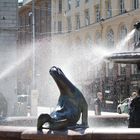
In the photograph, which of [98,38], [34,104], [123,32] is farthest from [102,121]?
[98,38]

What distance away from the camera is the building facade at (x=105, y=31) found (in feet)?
158

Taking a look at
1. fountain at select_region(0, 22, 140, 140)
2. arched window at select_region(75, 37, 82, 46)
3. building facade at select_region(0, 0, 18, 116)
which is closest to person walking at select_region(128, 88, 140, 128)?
fountain at select_region(0, 22, 140, 140)

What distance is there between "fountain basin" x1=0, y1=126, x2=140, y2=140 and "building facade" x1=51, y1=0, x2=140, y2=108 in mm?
32935

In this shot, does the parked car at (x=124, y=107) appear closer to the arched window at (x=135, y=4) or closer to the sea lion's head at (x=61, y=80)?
the sea lion's head at (x=61, y=80)

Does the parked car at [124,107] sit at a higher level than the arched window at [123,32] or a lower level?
lower

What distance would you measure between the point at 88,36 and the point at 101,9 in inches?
163

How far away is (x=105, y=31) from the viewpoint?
181ft

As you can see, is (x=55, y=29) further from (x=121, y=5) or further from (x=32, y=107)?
(x=32, y=107)

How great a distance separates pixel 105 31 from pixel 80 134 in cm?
4763

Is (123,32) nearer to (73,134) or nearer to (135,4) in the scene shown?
(135,4)

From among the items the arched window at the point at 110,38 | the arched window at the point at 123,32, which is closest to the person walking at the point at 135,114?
the arched window at the point at 123,32

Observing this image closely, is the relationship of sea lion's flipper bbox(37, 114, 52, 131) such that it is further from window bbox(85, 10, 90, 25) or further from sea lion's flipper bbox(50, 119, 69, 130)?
window bbox(85, 10, 90, 25)

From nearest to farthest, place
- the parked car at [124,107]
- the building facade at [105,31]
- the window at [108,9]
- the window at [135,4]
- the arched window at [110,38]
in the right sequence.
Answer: the parked car at [124,107] < the building facade at [105,31] < the window at [135,4] < the arched window at [110,38] < the window at [108,9]

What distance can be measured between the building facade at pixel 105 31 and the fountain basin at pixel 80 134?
32.9 metres
